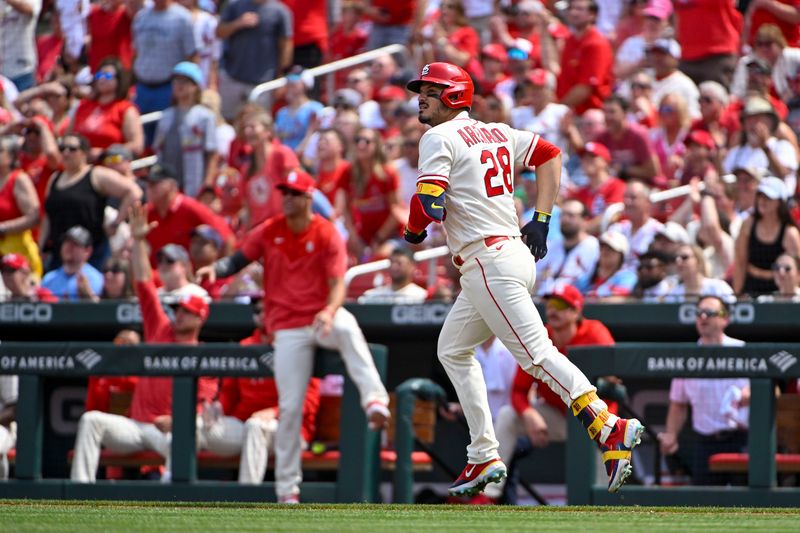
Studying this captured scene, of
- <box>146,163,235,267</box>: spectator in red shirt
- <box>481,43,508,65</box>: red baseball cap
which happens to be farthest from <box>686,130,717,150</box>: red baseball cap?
<box>146,163,235,267</box>: spectator in red shirt

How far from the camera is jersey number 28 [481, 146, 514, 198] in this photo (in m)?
6.81

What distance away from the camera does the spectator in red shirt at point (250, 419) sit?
31.2ft

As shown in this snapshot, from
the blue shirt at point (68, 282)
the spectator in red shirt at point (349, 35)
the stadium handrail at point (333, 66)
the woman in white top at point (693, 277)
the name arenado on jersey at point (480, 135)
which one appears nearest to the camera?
the name arenado on jersey at point (480, 135)

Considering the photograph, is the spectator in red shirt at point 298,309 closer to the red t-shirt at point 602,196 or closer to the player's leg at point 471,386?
the player's leg at point 471,386

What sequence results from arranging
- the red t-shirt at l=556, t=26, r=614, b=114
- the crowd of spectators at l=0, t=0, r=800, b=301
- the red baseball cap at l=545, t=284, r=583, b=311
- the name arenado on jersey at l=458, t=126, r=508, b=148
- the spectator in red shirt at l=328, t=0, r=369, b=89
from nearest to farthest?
the name arenado on jersey at l=458, t=126, r=508, b=148
the red baseball cap at l=545, t=284, r=583, b=311
the crowd of spectators at l=0, t=0, r=800, b=301
the red t-shirt at l=556, t=26, r=614, b=114
the spectator in red shirt at l=328, t=0, r=369, b=89

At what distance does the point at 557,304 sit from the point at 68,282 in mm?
4220

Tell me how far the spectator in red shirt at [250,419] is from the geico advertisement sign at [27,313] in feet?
4.88

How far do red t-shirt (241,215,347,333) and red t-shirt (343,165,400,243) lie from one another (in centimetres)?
234

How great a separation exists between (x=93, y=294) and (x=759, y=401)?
5.28 metres

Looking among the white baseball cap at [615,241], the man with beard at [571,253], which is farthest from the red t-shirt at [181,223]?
the white baseball cap at [615,241]

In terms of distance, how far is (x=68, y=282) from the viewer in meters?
11.4

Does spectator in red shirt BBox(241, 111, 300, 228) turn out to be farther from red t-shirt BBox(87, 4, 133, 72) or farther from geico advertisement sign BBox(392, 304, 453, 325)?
red t-shirt BBox(87, 4, 133, 72)

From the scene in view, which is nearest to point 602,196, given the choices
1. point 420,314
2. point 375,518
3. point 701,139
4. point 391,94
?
point 701,139

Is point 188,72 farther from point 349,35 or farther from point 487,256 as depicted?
point 487,256
